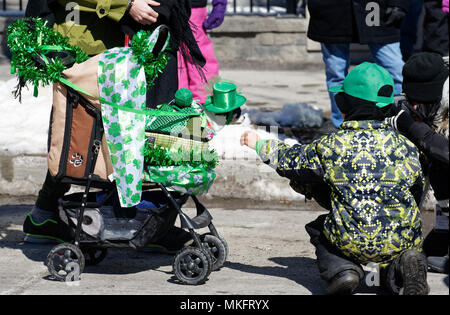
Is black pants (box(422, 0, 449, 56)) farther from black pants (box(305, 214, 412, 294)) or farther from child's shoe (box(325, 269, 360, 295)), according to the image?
child's shoe (box(325, 269, 360, 295))

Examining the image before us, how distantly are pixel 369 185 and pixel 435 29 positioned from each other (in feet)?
17.7

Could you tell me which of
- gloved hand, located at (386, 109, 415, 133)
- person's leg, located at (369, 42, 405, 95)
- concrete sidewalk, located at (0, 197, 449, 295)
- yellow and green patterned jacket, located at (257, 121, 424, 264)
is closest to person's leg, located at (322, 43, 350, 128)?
person's leg, located at (369, 42, 405, 95)

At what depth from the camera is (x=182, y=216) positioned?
14.7 feet

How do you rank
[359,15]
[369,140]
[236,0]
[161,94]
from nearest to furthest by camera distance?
1. [369,140]
2. [161,94]
3. [359,15]
4. [236,0]

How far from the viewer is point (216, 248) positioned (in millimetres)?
4730

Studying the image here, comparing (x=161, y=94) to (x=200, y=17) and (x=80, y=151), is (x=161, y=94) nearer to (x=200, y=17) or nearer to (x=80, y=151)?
(x=80, y=151)

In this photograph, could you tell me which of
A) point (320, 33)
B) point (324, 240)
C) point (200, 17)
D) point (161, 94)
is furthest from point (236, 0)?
point (324, 240)

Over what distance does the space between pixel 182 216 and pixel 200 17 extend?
326 cm

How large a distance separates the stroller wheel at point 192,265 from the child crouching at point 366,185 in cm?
56

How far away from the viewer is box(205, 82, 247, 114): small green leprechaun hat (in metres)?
4.47

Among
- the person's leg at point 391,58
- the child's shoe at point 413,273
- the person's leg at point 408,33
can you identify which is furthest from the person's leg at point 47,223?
the person's leg at point 408,33

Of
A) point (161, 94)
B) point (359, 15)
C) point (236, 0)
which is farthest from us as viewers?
point (236, 0)

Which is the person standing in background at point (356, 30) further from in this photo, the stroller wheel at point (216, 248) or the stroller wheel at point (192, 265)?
the stroller wheel at point (192, 265)

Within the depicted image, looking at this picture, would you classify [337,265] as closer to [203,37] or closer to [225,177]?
[225,177]
